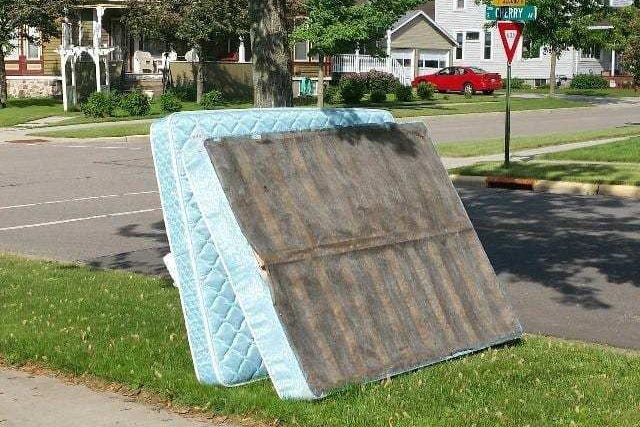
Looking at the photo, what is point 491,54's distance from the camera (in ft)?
215

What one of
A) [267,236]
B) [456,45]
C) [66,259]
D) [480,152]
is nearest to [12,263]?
[66,259]

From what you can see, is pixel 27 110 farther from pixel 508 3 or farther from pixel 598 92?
pixel 598 92

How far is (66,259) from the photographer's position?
10820 mm

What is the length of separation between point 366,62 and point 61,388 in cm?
4981

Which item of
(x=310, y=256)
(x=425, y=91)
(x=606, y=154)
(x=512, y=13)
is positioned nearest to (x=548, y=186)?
(x=512, y=13)

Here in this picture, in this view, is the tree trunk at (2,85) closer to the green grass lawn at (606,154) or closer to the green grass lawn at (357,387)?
the green grass lawn at (606,154)

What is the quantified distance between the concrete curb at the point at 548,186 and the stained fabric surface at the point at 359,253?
9.21m

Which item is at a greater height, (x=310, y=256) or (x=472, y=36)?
(x=472, y=36)

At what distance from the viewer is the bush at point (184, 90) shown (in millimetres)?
43062

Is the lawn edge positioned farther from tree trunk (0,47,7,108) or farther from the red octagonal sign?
tree trunk (0,47,7,108)

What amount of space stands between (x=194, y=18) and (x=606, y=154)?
22.1 meters

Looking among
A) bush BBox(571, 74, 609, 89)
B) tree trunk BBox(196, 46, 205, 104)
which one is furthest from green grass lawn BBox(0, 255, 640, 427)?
bush BBox(571, 74, 609, 89)

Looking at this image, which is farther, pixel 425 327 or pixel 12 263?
pixel 12 263

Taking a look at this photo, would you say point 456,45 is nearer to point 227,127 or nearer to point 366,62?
point 366,62
